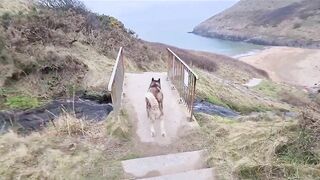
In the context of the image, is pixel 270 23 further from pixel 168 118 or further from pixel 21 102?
pixel 168 118

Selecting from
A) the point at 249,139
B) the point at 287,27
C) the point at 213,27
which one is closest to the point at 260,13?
the point at 213,27

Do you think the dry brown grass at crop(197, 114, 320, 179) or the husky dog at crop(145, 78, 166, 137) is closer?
the dry brown grass at crop(197, 114, 320, 179)

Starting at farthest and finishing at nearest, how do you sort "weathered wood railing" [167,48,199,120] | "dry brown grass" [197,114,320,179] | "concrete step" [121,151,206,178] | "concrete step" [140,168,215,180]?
"weathered wood railing" [167,48,199,120] < "concrete step" [121,151,206,178] < "concrete step" [140,168,215,180] < "dry brown grass" [197,114,320,179]

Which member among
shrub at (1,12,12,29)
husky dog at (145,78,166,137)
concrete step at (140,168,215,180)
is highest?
shrub at (1,12,12,29)

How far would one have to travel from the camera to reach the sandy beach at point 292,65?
31.2m

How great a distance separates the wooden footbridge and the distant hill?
45597 millimetres

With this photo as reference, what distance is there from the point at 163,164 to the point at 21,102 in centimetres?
518

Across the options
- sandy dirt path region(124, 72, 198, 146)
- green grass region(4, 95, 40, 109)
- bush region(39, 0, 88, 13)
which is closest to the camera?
sandy dirt path region(124, 72, 198, 146)

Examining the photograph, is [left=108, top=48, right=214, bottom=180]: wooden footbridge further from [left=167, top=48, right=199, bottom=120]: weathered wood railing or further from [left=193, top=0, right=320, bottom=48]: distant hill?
[left=193, top=0, right=320, bottom=48]: distant hill

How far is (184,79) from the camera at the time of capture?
8.52 m

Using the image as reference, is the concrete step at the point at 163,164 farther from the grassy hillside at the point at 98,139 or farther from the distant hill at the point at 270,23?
the distant hill at the point at 270,23

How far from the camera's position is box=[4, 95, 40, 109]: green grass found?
32.2 feet

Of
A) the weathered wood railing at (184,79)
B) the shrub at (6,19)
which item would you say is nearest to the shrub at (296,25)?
the shrub at (6,19)

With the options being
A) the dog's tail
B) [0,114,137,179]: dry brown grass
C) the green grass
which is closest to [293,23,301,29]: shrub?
the green grass
